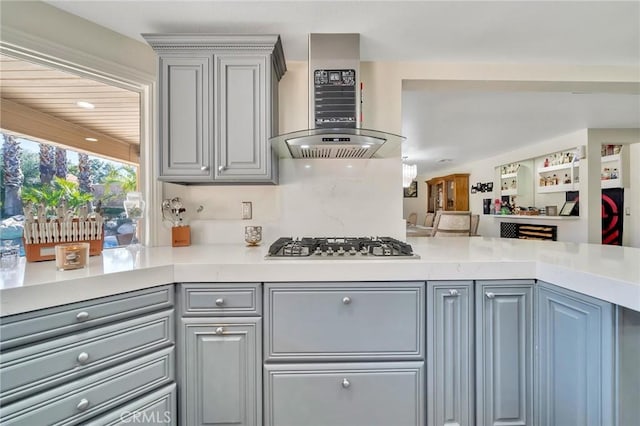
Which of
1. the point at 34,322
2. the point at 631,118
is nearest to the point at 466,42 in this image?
the point at 34,322

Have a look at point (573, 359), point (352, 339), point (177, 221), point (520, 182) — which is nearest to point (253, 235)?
point (177, 221)

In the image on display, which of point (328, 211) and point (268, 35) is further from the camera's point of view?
point (328, 211)

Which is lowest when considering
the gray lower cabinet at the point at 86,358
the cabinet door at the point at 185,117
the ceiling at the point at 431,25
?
the gray lower cabinet at the point at 86,358

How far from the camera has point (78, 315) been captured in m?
0.97

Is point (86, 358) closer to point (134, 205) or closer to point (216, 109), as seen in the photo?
point (134, 205)

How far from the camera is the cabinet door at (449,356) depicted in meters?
1.22

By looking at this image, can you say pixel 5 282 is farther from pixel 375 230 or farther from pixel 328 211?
pixel 375 230

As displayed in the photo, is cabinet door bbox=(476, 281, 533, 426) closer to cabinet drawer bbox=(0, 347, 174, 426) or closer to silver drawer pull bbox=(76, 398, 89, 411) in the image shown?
cabinet drawer bbox=(0, 347, 174, 426)

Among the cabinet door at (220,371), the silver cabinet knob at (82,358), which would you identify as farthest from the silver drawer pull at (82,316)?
the cabinet door at (220,371)

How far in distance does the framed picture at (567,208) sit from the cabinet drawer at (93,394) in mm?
5779

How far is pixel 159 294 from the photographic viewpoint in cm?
115

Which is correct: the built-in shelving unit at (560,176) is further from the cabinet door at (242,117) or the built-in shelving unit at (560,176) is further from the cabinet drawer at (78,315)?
the cabinet drawer at (78,315)

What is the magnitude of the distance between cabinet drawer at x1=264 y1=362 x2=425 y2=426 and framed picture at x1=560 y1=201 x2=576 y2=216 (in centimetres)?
490

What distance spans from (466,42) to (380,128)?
73 cm
